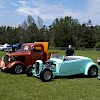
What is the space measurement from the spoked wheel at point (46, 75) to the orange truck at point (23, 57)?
370 cm

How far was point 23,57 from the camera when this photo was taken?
719 inches

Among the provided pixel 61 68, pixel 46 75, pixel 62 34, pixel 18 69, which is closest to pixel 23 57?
pixel 18 69

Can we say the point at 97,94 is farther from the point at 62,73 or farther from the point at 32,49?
the point at 32,49

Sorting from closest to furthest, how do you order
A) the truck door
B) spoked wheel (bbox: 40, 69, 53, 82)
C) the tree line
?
spoked wheel (bbox: 40, 69, 53, 82), the truck door, the tree line

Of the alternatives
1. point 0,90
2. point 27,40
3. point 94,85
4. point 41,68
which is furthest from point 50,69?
point 27,40

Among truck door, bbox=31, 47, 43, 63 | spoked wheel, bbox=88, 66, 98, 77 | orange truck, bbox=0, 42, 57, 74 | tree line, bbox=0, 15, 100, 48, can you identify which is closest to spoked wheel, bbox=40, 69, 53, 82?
spoked wheel, bbox=88, 66, 98, 77

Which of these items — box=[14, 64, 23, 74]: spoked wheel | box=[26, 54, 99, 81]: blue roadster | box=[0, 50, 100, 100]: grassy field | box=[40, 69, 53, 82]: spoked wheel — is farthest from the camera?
box=[14, 64, 23, 74]: spoked wheel

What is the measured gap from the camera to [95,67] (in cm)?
1652

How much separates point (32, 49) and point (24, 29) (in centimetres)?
9882

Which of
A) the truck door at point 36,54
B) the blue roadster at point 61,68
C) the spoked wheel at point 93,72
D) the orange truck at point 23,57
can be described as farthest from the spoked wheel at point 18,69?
the spoked wheel at point 93,72

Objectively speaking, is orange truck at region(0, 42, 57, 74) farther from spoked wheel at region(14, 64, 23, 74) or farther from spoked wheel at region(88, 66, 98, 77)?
spoked wheel at region(88, 66, 98, 77)

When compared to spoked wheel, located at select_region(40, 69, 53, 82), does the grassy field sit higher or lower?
lower

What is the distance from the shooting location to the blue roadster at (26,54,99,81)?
14516 millimetres

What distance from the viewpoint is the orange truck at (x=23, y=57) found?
17.8m
